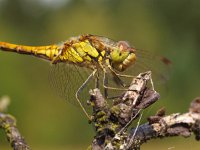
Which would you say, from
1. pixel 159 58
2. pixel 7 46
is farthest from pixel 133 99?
pixel 7 46

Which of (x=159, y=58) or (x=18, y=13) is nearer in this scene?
(x=159, y=58)

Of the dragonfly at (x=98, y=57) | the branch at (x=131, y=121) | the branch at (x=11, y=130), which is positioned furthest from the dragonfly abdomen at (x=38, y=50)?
the branch at (x=131, y=121)

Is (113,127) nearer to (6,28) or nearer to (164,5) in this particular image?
(6,28)

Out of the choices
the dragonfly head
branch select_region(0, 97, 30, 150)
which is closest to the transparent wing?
the dragonfly head

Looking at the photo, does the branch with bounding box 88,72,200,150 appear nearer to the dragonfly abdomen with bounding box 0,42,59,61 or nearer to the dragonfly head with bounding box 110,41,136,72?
the dragonfly head with bounding box 110,41,136,72

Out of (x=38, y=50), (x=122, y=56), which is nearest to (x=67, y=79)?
(x=122, y=56)

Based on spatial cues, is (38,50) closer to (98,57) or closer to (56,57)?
(56,57)
